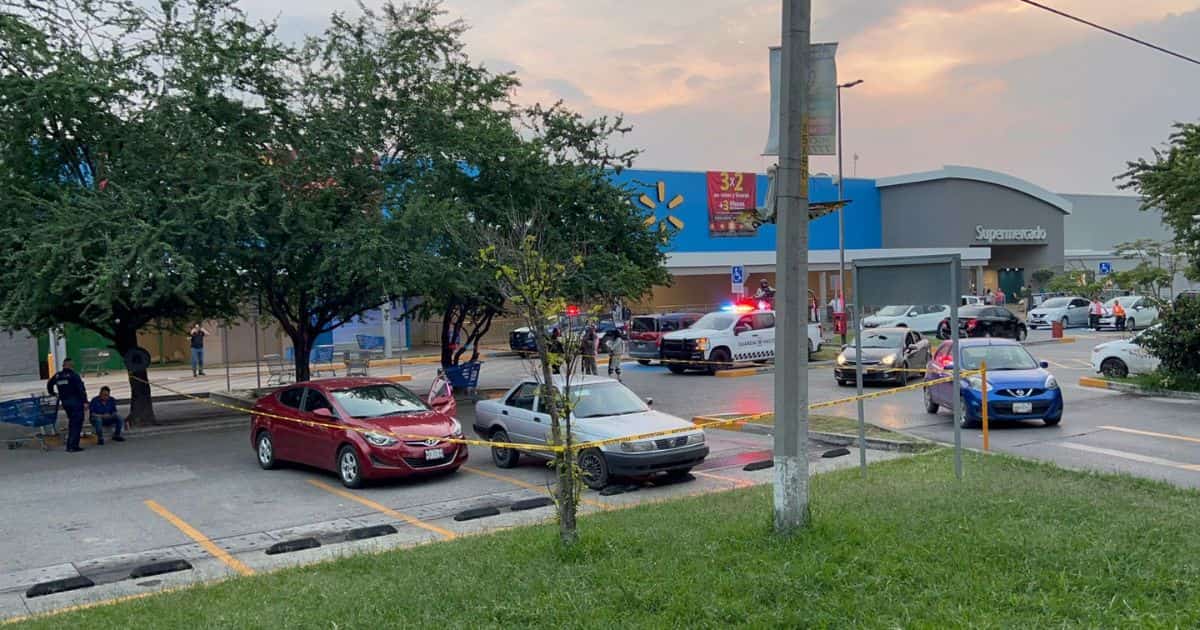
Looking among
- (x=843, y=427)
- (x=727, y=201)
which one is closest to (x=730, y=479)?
(x=843, y=427)

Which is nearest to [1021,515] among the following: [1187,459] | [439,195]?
[1187,459]

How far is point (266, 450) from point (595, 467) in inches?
226

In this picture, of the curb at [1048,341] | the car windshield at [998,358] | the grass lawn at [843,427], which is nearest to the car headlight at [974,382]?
the car windshield at [998,358]

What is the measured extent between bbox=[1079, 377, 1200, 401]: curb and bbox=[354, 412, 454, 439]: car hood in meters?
15.2

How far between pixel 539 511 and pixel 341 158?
11.1m

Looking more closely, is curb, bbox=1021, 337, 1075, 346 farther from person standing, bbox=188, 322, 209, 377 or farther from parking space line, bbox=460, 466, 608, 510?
person standing, bbox=188, 322, 209, 377

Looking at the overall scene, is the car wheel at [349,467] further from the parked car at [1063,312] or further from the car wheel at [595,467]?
the parked car at [1063,312]

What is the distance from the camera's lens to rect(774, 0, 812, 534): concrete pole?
7.24 meters

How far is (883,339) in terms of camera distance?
82.1ft

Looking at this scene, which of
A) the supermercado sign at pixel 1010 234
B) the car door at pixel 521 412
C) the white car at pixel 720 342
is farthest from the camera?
the supermercado sign at pixel 1010 234

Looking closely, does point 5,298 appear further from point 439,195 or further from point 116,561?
point 116,561

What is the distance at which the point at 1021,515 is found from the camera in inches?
303

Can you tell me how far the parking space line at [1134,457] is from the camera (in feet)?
40.0

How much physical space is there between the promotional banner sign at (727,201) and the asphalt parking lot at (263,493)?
1239 inches
